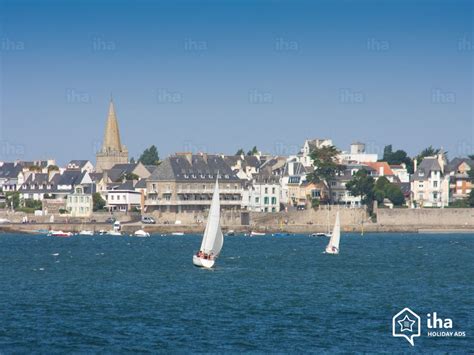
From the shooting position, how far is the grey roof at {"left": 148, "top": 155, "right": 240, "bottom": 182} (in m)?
145

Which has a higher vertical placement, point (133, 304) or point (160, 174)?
point (160, 174)

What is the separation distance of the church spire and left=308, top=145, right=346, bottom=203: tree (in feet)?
145

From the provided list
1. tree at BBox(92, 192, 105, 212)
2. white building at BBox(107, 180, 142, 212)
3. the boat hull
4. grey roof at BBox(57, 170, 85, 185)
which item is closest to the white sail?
the boat hull

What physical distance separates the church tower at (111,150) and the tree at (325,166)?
43.5 meters

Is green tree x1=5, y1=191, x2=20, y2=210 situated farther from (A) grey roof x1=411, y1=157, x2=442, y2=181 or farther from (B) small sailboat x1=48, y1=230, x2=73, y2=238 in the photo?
(A) grey roof x1=411, y1=157, x2=442, y2=181

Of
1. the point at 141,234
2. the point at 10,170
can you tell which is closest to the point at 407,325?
the point at 141,234

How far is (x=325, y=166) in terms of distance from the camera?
5950 inches

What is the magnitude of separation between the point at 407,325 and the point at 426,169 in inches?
4352

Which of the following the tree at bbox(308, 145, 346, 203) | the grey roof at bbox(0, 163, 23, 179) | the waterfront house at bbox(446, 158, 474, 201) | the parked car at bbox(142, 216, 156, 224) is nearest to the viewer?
the parked car at bbox(142, 216, 156, 224)

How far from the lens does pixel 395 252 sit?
97938 millimetres

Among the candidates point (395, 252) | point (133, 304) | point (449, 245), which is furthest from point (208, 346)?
point (449, 245)

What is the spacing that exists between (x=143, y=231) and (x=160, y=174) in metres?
13.8

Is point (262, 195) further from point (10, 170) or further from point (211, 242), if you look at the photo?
point (211, 242)

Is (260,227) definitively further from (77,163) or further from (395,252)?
(77,163)
